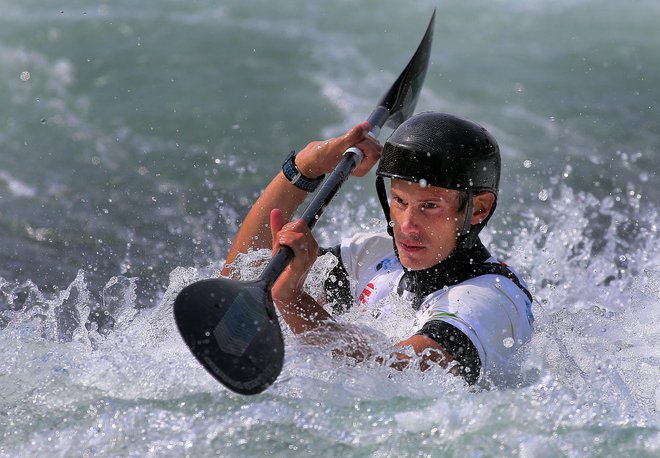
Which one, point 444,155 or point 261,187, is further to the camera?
point 261,187

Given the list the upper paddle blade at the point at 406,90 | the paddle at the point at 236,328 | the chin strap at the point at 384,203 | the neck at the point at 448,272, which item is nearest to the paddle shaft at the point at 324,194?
the paddle at the point at 236,328

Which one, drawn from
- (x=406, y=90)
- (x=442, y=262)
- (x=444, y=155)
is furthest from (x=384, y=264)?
(x=406, y=90)

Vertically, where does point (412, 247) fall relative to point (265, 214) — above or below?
above

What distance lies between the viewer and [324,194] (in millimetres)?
3631

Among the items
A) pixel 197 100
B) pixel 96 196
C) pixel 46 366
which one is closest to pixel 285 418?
pixel 46 366

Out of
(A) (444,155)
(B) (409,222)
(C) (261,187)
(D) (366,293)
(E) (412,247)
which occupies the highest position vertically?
(A) (444,155)

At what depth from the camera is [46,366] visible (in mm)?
3646

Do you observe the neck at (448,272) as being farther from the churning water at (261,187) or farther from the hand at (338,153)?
the hand at (338,153)

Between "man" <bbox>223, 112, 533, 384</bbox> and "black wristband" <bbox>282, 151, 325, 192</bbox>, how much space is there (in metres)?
0.41

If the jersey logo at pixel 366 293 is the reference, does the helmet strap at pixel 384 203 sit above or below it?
above

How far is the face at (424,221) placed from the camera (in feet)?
11.7

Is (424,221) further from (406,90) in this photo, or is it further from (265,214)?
(406,90)

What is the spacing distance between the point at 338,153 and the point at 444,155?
2.43 feet

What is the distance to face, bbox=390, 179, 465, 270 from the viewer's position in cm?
358
